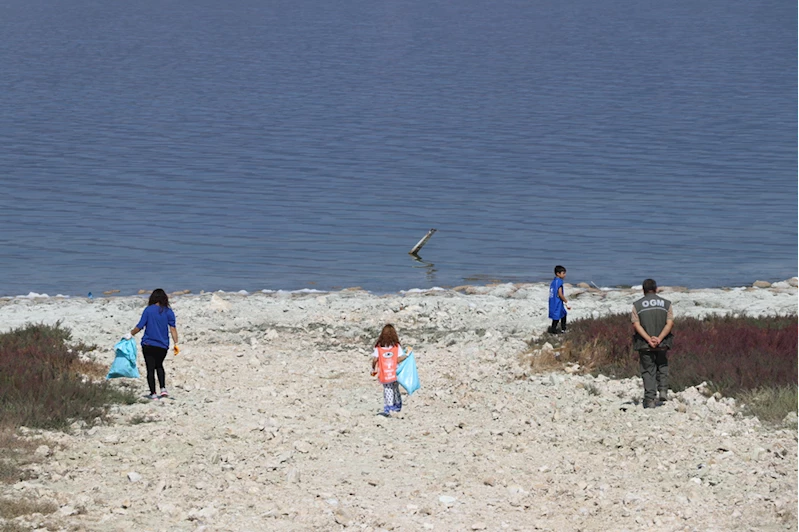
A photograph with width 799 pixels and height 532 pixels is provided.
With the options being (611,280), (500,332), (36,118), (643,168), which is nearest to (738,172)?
(643,168)

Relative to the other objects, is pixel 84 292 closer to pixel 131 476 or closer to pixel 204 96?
pixel 131 476

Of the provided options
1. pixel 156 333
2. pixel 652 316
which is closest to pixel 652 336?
pixel 652 316

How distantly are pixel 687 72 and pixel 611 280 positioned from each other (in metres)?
75.1

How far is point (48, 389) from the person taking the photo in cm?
1733

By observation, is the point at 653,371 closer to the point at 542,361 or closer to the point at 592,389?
the point at 592,389

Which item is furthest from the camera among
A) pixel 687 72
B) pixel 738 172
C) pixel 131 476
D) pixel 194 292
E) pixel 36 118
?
pixel 687 72

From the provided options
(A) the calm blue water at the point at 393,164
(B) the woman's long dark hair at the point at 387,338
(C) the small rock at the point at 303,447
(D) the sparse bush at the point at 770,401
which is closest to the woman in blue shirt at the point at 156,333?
(B) the woman's long dark hair at the point at 387,338

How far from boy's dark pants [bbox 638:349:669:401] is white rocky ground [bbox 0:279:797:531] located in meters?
0.29

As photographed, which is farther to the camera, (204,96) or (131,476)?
(204,96)

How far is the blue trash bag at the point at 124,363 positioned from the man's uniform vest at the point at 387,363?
421 centimetres

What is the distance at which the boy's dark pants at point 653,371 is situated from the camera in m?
17.3

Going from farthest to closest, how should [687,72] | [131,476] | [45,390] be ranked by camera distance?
[687,72], [45,390], [131,476]

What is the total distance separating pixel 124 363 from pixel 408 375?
4666mm

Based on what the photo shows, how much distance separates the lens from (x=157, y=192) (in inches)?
2095
